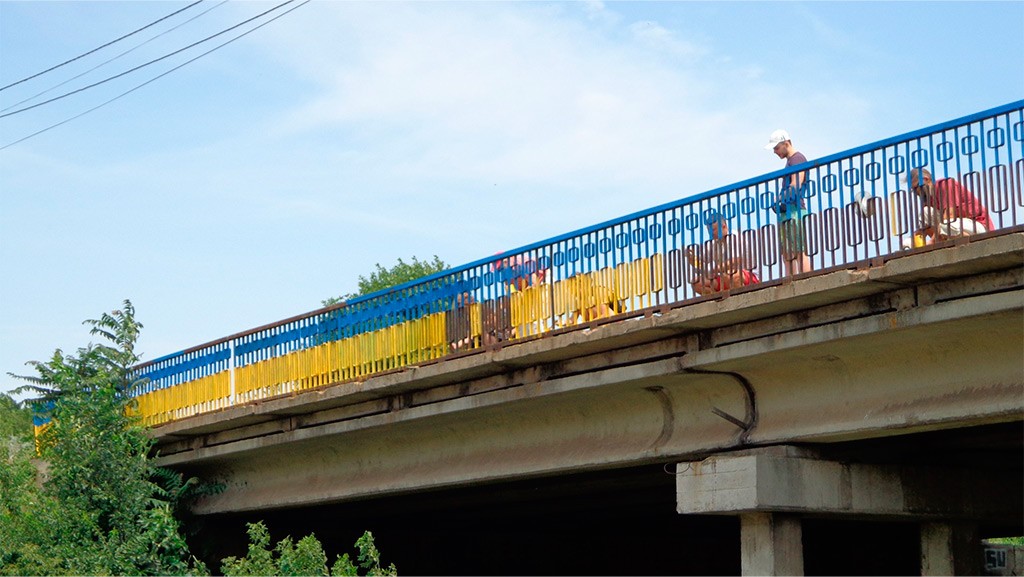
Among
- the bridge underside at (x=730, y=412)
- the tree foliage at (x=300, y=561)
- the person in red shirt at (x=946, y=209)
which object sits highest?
the person in red shirt at (x=946, y=209)

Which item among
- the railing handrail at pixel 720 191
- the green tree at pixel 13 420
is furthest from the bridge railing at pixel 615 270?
the green tree at pixel 13 420

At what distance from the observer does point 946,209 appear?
1094 cm

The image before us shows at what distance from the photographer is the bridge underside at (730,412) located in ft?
37.2

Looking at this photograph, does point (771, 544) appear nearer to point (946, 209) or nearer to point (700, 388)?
point (700, 388)

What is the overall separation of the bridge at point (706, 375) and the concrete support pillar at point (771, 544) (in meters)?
0.03

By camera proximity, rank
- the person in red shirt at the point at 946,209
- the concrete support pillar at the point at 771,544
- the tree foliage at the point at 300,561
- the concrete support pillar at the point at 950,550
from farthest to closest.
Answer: the tree foliage at the point at 300,561 → the concrete support pillar at the point at 950,550 → the concrete support pillar at the point at 771,544 → the person in red shirt at the point at 946,209

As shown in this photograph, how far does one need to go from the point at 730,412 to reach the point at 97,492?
1157 cm

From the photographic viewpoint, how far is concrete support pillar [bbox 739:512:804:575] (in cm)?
1332

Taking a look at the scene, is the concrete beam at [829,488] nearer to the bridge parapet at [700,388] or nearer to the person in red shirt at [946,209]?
the bridge parapet at [700,388]

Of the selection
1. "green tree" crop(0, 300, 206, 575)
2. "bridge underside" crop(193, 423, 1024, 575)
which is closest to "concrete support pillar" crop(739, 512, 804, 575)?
"bridge underside" crop(193, 423, 1024, 575)

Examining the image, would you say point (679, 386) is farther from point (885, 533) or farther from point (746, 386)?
point (885, 533)

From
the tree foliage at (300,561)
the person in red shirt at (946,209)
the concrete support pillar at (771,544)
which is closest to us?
the person in red shirt at (946,209)

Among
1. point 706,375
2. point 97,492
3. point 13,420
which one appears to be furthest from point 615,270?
point 13,420

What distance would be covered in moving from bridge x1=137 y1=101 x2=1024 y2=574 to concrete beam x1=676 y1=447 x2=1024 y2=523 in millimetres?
26
